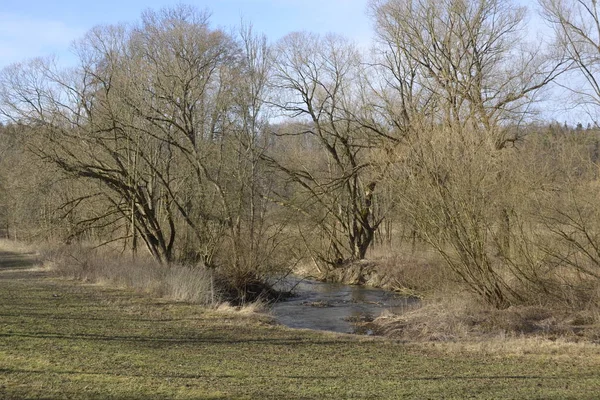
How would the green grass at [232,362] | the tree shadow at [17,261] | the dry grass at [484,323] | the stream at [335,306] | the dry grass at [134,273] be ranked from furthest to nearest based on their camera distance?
the tree shadow at [17,261] < the dry grass at [134,273] < the stream at [335,306] < the dry grass at [484,323] < the green grass at [232,362]

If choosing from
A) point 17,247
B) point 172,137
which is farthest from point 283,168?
point 17,247

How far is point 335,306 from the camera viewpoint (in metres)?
18.2

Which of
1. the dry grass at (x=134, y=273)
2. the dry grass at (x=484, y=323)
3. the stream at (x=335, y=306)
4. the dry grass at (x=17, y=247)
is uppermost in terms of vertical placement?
the dry grass at (x=17, y=247)

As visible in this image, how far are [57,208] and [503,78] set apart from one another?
16.0m

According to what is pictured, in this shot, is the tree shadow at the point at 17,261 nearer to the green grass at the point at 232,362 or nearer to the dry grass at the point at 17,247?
the dry grass at the point at 17,247

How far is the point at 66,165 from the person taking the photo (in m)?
19.1

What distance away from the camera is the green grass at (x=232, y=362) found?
6.87 meters

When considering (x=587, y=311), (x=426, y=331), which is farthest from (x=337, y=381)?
(x=587, y=311)

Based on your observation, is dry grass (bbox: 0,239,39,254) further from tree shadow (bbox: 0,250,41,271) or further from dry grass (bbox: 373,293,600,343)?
dry grass (bbox: 373,293,600,343)

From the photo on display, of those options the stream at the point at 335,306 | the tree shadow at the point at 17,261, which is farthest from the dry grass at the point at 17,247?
the stream at the point at 335,306

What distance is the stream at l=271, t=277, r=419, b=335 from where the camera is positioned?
14711mm

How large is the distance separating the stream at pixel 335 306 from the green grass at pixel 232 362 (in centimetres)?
214

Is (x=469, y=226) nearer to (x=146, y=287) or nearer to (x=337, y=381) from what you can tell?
(x=337, y=381)

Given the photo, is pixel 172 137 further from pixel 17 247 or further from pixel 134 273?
pixel 17 247
